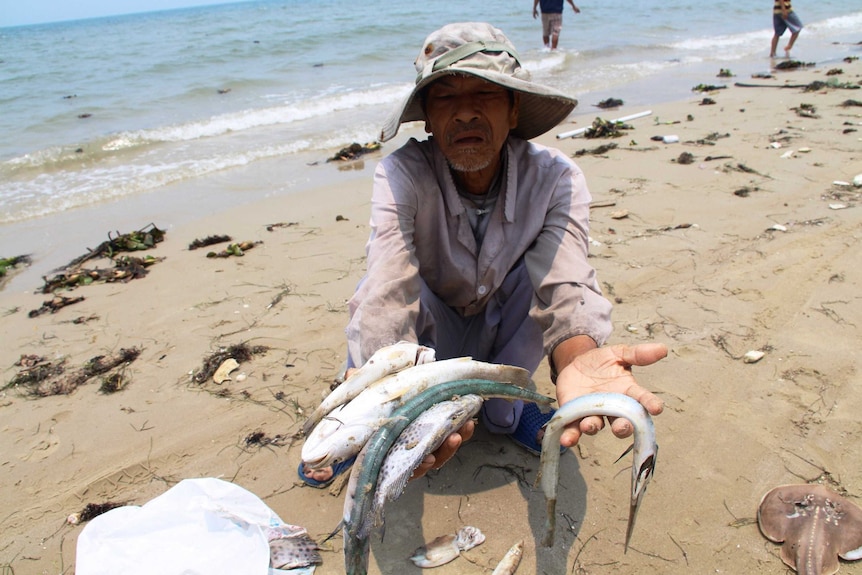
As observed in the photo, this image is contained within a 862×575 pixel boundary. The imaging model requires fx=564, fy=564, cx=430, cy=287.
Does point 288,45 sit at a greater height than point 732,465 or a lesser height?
greater

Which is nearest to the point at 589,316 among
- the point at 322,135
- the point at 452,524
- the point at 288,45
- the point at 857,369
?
the point at 452,524

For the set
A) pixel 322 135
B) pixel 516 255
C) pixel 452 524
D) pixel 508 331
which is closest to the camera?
pixel 452 524

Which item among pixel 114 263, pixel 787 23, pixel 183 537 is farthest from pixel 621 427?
pixel 787 23

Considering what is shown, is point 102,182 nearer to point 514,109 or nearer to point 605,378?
point 514,109

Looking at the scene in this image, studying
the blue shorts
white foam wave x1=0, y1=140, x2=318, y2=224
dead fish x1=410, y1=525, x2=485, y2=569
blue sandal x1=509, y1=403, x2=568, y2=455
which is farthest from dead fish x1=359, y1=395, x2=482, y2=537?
the blue shorts

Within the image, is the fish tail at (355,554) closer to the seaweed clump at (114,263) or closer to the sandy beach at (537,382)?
the sandy beach at (537,382)

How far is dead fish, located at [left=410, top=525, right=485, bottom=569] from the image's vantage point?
2357mm

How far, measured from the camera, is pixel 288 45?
2056 cm

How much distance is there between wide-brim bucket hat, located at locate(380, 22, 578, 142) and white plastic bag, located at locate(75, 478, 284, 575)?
1.79 meters

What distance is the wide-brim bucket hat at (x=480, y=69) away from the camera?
2.37 m

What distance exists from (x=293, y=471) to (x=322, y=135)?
875 centimetres

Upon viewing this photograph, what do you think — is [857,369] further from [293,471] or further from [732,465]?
[293,471]

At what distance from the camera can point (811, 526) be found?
223cm

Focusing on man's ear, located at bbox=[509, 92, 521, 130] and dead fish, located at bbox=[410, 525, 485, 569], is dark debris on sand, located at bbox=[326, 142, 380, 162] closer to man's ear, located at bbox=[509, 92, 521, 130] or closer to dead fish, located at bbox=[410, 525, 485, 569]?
man's ear, located at bbox=[509, 92, 521, 130]
